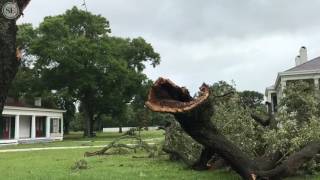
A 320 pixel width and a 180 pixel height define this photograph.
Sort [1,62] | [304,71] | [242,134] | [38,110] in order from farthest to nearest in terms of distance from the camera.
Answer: [38,110], [304,71], [242,134], [1,62]

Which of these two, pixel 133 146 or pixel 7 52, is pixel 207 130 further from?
pixel 133 146

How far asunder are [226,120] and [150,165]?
10.4 feet

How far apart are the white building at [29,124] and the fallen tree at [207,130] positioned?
117 ft

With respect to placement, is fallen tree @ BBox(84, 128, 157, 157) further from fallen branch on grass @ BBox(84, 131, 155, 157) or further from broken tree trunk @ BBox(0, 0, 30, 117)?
broken tree trunk @ BBox(0, 0, 30, 117)

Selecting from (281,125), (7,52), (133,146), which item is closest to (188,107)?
(7,52)

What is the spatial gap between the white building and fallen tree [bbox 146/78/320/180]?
35.7 m

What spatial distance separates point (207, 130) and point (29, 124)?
143ft

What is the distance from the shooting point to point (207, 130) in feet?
31.8

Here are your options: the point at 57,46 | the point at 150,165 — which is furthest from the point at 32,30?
the point at 150,165

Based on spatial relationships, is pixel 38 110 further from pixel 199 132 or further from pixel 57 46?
pixel 199 132

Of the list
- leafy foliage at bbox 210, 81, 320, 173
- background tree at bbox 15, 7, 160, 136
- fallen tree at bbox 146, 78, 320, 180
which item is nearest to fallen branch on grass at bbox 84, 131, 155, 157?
leafy foliage at bbox 210, 81, 320, 173

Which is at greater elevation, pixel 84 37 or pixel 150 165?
pixel 84 37

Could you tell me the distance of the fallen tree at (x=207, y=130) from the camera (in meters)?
8.82

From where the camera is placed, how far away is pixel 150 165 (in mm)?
16172
